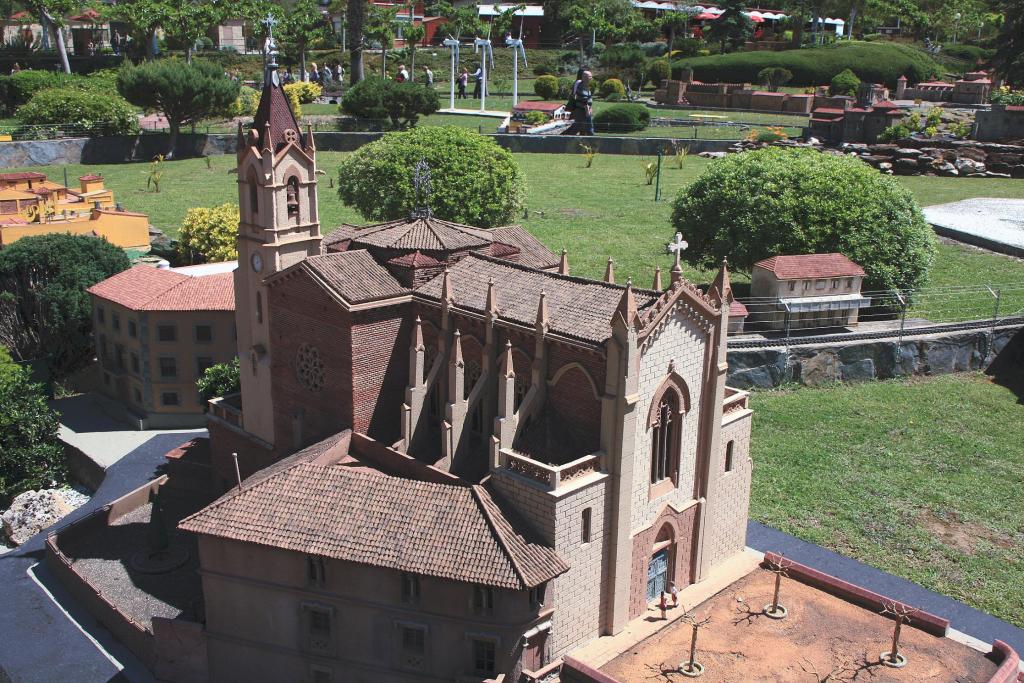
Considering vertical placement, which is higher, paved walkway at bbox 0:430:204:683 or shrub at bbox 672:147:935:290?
shrub at bbox 672:147:935:290

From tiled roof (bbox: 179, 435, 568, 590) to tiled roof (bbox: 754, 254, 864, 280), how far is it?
24866 mm

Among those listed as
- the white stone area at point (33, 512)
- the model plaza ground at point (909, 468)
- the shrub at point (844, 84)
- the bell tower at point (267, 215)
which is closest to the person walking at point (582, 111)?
the shrub at point (844, 84)

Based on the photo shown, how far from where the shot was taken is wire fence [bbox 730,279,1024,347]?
161 feet

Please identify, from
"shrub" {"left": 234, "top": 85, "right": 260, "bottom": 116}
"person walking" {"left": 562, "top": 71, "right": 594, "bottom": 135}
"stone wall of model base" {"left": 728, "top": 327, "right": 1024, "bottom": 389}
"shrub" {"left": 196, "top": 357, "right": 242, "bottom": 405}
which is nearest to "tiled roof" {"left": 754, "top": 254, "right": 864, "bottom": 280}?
"stone wall of model base" {"left": 728, "top": 327, "right": 1024, "bottom": 389}

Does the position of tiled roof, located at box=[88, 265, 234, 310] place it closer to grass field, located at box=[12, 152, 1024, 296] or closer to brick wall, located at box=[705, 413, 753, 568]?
grass field, located at box=[12, 152, 1024, 296]

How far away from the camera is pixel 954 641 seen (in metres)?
30.7

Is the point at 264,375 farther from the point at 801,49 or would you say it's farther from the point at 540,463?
the point at 801,49

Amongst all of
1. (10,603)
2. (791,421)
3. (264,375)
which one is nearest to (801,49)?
(791,421)

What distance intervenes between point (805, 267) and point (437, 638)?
28910mm

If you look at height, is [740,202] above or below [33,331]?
above

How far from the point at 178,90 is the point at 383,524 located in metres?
75.8

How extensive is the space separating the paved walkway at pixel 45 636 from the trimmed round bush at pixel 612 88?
3887 inches

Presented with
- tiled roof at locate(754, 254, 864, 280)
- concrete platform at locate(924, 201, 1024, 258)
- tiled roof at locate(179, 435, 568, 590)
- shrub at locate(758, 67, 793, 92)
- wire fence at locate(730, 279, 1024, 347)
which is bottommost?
tiled roof at locate(179, 435, 568, 590)

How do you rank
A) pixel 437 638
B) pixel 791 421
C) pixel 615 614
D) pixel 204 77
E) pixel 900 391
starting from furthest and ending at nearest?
pixel 204 77 → pixel 900 391 → pixel 791 421 → pixel 615 614 → pixel 437 638
